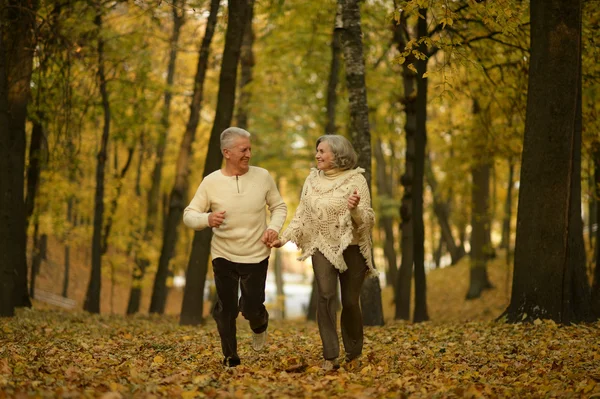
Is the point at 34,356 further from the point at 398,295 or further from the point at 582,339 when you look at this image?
the point at 398,295

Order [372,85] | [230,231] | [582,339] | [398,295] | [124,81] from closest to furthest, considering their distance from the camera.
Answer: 1. [230,231]
2. [582,339]
3. [398,295]
4. [124,81]
5. [372,85]

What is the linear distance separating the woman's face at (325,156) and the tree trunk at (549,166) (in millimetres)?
4728

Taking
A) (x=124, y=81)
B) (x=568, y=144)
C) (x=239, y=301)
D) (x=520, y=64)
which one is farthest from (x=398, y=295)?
(x=239, y=301)

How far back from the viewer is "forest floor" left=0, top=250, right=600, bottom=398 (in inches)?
232

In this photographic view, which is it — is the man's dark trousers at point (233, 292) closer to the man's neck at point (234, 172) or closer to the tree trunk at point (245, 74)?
the man's neck at point (234, 172)

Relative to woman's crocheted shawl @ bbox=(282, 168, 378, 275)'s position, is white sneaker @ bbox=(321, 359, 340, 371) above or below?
below

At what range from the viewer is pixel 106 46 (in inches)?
711

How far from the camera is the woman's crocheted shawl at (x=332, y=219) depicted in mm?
7320

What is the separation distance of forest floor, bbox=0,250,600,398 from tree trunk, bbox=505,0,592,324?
507 millimetres

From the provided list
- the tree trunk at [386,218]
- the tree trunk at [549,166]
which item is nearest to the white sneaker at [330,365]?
the tree trunk at [549,166]

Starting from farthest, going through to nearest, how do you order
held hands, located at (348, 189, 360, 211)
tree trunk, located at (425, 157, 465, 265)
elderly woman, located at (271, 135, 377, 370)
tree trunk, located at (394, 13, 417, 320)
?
tree trunk, located at (425, 157, 465, 265)
tree trunk, located at (394, 13, 417, 320)
elderly woman, located at (271, 135, 377, 370)
held hands, located at (348, 189, 360, 211)

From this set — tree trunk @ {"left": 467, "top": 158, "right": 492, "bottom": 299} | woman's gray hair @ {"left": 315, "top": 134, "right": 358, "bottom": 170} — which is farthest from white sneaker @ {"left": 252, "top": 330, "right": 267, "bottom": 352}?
tree trunk @ {"left": 467, "top": 158, "right": 492, "bottom": 299}

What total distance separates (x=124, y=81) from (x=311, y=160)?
928 centimetres

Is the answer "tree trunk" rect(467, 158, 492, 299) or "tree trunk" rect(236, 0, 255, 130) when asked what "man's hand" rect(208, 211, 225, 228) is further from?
"tree trunk" rect(467, 158, 492, 299)
